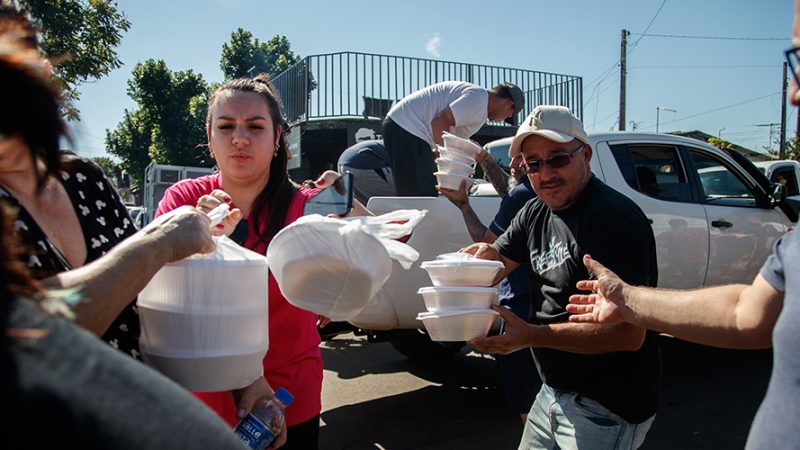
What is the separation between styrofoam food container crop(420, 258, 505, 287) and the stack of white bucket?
1414mm

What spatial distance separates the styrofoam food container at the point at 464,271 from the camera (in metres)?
2.25

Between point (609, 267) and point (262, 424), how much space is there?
1413 millimetres

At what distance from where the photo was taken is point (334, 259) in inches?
69.4

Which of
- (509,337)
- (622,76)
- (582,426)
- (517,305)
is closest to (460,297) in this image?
(509,337)

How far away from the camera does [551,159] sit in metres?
2.56

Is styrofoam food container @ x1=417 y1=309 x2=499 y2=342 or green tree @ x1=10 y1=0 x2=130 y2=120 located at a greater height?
green tree @ x1=10 y1=0 x2=130 y2=120

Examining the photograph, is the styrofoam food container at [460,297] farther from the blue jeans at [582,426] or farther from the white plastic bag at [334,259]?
the blue jeans at [582,426]

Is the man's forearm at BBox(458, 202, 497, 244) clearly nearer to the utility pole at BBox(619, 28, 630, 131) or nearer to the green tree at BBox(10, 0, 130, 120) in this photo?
the green tree at BBox(10, 0, 130, 120)

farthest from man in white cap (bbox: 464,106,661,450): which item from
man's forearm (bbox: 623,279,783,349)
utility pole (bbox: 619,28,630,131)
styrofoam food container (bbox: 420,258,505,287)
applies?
utility pole (bbox: 619,28,630,131)

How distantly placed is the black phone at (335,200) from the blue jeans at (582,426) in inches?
48.5

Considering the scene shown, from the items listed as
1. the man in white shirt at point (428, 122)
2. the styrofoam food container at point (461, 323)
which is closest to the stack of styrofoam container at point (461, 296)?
the styrofoam food container at point (461, 323)

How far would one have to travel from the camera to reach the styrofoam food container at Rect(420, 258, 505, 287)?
2.25m

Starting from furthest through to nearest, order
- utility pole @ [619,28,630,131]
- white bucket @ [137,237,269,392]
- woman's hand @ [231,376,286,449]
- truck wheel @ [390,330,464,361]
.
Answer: utility pole @ [619,28,630,131] < truck wheel @ [390,330,464,361] < woman's hand @ [231,376,286,449] < white bucket @ [137,237,269,392]

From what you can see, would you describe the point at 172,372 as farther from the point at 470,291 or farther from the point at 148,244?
the point at 470,291
